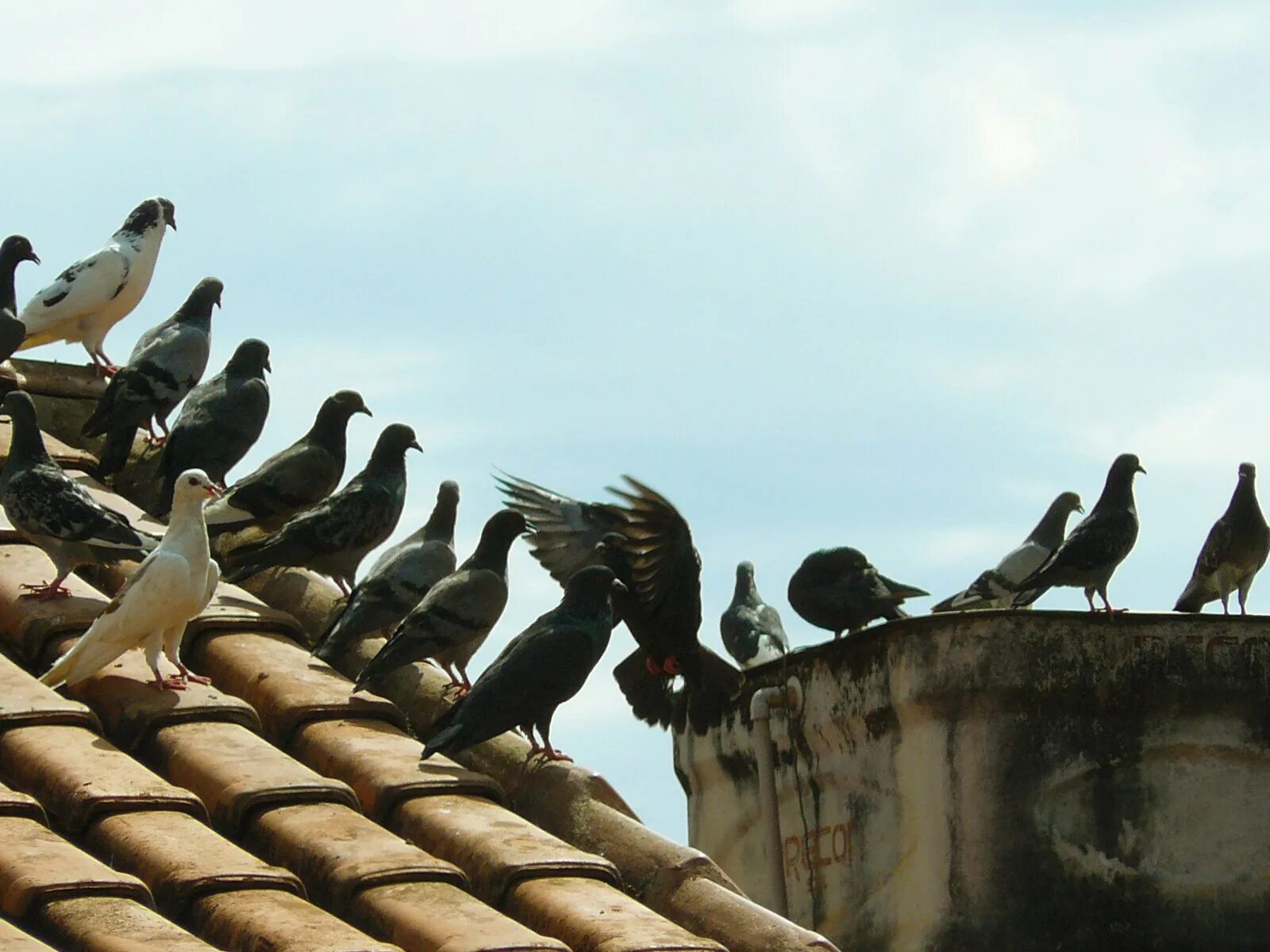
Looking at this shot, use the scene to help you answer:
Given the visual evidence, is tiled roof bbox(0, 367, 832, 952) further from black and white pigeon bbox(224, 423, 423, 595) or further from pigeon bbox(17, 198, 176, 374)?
pigeon bbox(17, 198, 176, 374)

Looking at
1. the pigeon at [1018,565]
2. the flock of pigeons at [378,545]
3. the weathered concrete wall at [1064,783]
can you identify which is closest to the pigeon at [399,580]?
the flock of pigeons at [378,545]

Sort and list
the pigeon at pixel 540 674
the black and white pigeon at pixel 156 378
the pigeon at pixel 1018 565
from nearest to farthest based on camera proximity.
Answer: the pigeon at pixel 540 674 < the black and white pigeon at pixel 156 378 < the pigeon at pixel 1018 565

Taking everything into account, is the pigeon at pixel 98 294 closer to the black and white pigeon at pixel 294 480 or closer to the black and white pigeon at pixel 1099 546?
the black and white pigeon at pixel 294 480

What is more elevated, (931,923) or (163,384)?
(163,384)

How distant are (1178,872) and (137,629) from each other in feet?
15.6

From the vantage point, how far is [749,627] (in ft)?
57.0

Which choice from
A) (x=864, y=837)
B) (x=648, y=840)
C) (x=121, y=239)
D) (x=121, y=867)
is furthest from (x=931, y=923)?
(x=121, y=239)

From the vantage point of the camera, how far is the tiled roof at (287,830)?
598 cm

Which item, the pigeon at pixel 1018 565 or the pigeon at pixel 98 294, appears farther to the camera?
the pigeon at pixel 1018 565

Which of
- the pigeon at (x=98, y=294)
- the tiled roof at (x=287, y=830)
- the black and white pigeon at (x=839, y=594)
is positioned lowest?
the tiled roof at (x=287, y=830)

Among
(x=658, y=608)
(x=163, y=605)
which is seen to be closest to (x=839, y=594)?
(x=658, y=608)

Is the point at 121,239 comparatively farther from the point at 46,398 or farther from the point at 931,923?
the point at 931,923

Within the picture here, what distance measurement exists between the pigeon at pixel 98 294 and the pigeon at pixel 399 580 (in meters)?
3.17

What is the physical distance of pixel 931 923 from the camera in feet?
32.9
